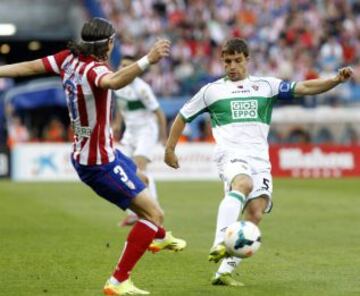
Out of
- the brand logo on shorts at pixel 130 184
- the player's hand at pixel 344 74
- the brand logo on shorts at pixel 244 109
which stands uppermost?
the player's hand at pixel 344 74

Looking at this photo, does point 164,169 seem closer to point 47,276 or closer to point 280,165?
point 280,165

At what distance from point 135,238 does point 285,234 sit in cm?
581

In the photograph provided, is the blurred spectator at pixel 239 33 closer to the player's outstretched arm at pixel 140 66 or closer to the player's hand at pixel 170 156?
the player's hand at pixel 170 156

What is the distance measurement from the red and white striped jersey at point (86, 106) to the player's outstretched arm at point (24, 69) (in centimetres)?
7

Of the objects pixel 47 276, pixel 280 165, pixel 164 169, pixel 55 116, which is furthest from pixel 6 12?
pixel 47 276

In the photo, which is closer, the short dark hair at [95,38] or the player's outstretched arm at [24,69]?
the short dark hair at [95,38]

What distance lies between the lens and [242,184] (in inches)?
361

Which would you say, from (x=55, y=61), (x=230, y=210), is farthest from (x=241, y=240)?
(x=55, y=61)

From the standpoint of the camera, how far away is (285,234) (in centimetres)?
1428

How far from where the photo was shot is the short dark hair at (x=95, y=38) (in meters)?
8.62

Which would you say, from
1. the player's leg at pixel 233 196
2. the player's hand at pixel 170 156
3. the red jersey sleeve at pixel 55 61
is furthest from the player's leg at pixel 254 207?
the red jersey sleeve at pixel 55 61

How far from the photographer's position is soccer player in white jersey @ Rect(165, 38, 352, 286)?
949 centimetres

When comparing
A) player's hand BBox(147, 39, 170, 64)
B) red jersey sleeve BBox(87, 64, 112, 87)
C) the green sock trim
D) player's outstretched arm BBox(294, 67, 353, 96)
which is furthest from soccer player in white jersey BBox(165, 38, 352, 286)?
player's hand BBox(147, 39, 170, 64)

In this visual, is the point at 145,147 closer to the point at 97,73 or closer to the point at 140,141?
the point at 140,141
